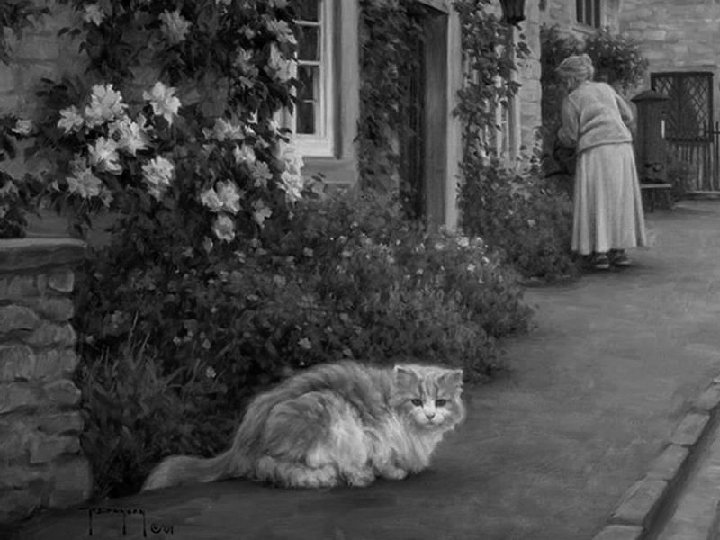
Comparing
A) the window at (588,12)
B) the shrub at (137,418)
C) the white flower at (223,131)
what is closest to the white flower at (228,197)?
the white flower at (223,131)

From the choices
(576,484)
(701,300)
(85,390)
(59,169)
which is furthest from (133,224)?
(701,300)

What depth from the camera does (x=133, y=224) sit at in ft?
27.6

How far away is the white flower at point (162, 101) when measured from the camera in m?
8.52

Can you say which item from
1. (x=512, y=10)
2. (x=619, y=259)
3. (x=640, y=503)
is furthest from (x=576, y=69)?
(x=640, y=503)

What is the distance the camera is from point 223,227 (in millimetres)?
8594

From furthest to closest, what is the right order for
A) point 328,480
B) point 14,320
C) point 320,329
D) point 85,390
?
1. point 320,329
2. point 85,390
3. point 328,480
4. point 14,320

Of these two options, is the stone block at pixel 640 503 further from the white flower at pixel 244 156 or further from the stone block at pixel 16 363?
the white flower at pixel 244 156

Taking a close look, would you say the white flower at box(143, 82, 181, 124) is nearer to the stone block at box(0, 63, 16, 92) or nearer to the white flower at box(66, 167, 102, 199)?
the white flower at box(66, 167, 102, 199)

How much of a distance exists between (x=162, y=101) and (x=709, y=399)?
3606mm

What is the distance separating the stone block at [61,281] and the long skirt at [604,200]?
370 inches

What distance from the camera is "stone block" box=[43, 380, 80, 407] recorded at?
18.8ft

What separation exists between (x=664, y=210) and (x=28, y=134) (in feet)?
55.2

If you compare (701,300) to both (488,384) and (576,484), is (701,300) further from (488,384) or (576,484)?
(576,484)

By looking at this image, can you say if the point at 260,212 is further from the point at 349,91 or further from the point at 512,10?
the point at 512,10
